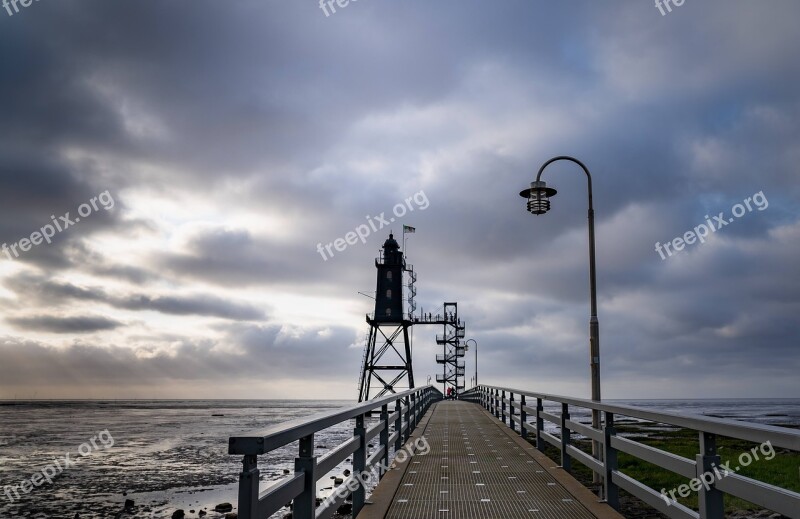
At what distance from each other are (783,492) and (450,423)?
57.2ft

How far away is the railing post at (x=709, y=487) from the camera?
429cm

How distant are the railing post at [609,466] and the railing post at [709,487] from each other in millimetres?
2451

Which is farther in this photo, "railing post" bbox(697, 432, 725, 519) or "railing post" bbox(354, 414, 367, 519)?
→ "railing post" bbox(354, 414, 367, 519)

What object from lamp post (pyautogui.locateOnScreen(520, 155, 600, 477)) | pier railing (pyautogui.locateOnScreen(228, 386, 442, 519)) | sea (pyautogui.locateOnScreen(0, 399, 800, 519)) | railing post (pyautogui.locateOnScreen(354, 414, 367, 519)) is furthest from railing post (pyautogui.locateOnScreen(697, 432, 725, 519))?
lamp post (pyautogui.locateOnScreen(520, 155, 600, 477))

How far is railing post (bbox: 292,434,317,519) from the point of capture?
4262mm

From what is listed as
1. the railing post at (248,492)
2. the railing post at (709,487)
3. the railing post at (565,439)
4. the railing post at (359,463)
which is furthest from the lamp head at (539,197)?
the railing post at (248,492)

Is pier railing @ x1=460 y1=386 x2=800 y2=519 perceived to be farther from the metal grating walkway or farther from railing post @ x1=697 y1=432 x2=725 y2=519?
the metal grating walkway

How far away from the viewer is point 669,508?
203 inches

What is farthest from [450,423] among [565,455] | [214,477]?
[565,455]

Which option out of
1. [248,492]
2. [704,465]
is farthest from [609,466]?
[248,492]

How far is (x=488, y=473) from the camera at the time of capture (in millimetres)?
9531

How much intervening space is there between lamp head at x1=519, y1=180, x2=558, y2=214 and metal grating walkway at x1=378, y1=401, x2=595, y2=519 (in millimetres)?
4747

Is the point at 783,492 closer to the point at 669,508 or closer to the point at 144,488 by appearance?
the point at 669,508

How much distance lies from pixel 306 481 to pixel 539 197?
9184 millimetres
